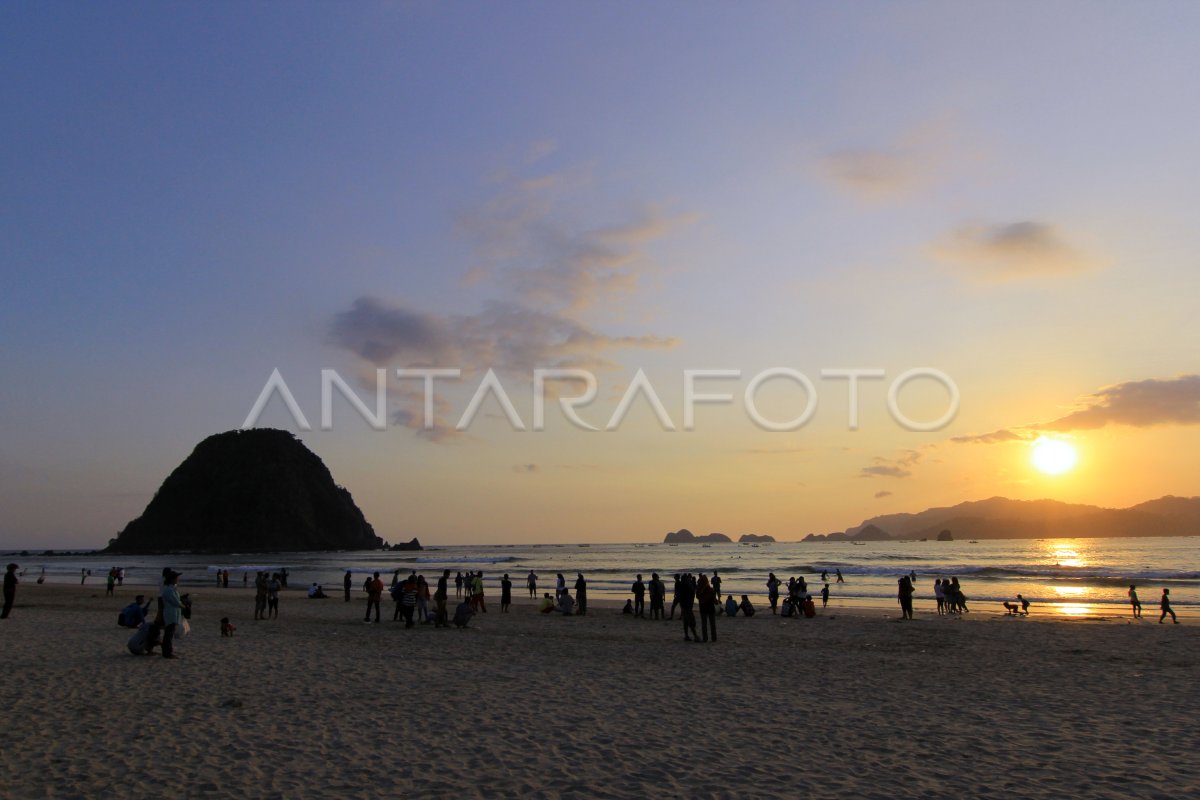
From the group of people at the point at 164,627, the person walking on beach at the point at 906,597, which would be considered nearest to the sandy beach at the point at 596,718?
the group of people at the point at 164,627

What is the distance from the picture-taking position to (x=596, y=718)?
10.1 metres

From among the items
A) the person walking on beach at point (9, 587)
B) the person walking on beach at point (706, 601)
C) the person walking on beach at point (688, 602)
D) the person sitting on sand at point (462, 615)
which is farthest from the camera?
the person walking on beach at point (9, 587)

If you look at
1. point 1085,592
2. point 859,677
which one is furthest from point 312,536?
point 859,677

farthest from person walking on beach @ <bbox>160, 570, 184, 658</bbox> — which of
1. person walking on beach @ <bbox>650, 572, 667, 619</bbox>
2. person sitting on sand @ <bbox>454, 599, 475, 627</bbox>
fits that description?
person walking on beach @ <bbox>650, 572, 667, 619</bbox>

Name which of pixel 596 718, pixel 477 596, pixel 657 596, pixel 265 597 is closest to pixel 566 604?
pixel 477 596

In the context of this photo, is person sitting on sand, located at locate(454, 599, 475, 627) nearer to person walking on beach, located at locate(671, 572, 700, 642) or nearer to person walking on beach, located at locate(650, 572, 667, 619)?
person walking on beach, located at locate(650, 572, 667, 619)

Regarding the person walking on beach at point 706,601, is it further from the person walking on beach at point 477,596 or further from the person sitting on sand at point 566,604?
the person walking on beach at point 477,596

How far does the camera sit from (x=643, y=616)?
26531 mm

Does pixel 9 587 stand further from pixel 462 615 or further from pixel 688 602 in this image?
pixel 688 602

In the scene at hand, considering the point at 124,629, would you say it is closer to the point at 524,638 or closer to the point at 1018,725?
the point at 524,638

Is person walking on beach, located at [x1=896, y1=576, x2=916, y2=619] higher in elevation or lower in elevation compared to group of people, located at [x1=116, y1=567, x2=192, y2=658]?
lower

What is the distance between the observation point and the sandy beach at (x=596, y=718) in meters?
7.30

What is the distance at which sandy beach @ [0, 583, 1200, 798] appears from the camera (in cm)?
730

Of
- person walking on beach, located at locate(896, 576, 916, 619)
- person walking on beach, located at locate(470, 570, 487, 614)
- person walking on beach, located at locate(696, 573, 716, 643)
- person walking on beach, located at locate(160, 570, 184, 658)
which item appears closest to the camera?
person walking on beach, located at locate(160, 570, 184, 658)
